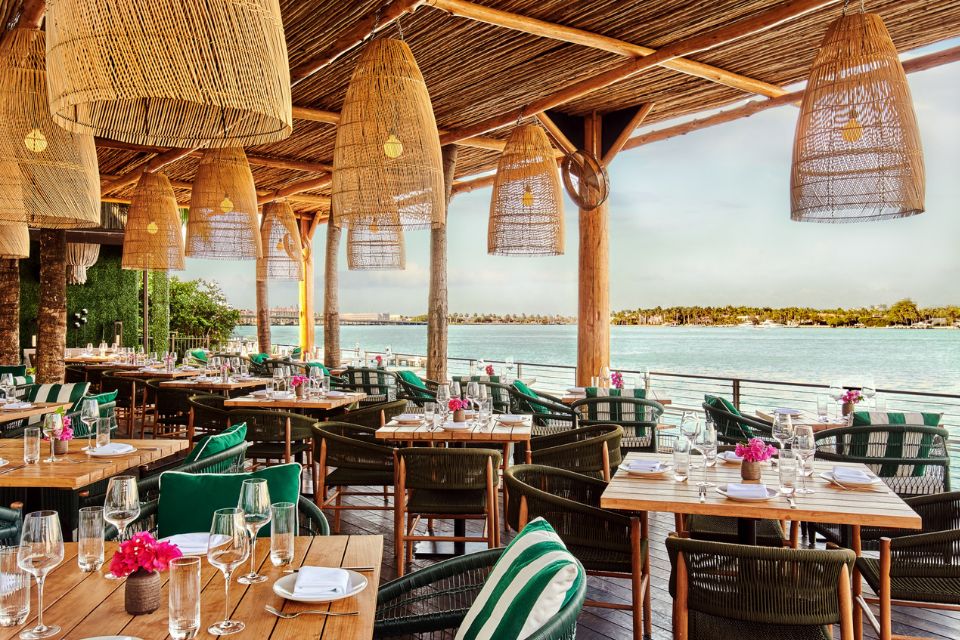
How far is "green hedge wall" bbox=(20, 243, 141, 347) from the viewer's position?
16.6m

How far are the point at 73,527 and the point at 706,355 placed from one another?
52.6 metres

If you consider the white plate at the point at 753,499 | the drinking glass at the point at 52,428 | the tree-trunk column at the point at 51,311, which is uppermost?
the tree-trunk column at the point at 51,311

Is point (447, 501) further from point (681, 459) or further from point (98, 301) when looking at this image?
point (98, 301)

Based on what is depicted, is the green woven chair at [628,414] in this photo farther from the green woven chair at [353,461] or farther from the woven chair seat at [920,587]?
the woven chair seat at [920,587]

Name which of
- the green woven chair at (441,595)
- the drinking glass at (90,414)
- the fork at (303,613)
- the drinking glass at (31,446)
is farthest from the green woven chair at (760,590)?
the drinking glass at (90,414)

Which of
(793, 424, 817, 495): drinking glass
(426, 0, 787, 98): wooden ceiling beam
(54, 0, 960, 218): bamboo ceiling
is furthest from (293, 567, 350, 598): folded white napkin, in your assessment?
(54, 0, 960, 218): bamboo ceiling

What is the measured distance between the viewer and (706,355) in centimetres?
5284

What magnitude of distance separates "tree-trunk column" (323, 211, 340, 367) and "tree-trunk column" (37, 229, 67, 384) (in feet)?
13.6

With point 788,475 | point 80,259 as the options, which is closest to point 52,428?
point 788,475

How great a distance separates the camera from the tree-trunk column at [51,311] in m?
10.0

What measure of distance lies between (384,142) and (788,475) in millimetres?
2544

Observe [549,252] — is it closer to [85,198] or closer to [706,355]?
[85,198]

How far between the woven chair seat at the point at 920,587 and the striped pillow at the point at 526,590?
5.22 ft

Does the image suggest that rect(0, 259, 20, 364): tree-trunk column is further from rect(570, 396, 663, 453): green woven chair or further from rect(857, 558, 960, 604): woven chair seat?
rect(857, 558, 960, 604): woven chair seat
